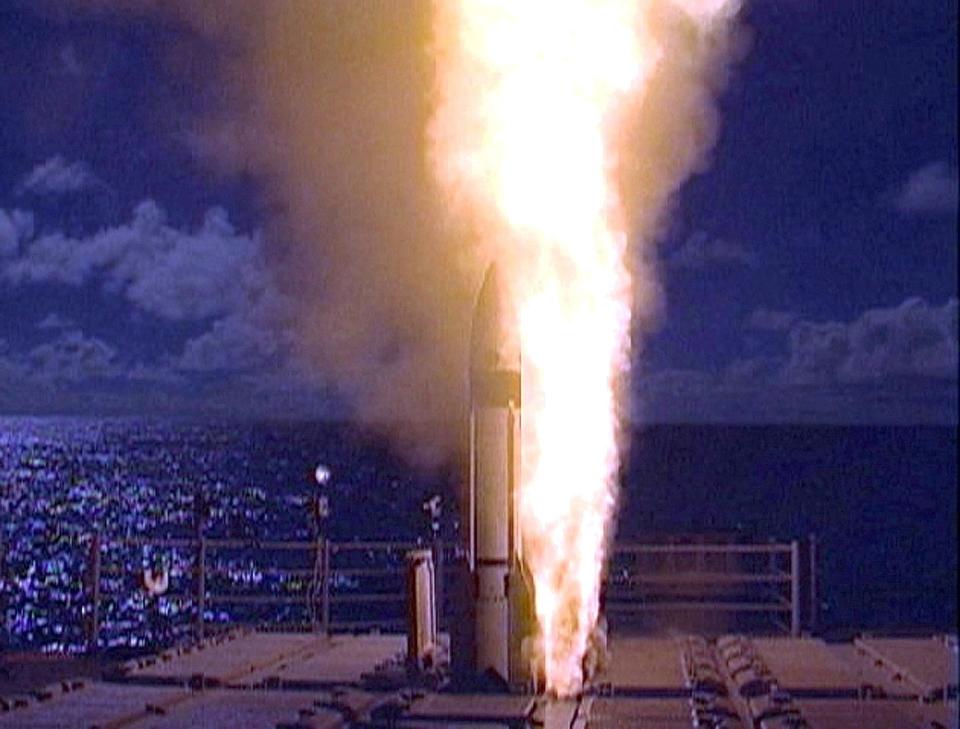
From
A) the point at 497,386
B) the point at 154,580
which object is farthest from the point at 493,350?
the point at 154,580

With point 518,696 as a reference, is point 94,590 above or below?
above

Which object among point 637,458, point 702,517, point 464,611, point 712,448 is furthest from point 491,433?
point 712,448

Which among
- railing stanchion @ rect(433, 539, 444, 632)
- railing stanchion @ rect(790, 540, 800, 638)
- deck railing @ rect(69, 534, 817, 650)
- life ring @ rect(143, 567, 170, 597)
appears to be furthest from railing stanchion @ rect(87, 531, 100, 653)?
railing stanchion @ rect(790, 540, 800, 638)

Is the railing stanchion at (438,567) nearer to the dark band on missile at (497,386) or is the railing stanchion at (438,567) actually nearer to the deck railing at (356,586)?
the deck railing at (356,586)

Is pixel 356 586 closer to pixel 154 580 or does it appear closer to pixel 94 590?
pixel 154 580

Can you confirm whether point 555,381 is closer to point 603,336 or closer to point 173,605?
point 603,336

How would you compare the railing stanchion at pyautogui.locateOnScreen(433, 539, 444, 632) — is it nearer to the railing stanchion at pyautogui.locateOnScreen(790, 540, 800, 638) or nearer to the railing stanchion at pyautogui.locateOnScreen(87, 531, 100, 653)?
the railing stanchion at pyautogui.locateOnScreen(87, 531, 100, 653)
